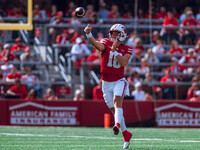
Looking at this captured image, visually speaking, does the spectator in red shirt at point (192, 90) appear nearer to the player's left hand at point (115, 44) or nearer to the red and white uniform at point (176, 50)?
the red and white uniform at point (176, 50)

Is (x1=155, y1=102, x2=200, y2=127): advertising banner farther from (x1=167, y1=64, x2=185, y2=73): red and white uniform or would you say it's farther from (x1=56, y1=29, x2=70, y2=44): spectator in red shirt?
(x1=56, y1=29, x2=70, y2=44): spectator in red shirt

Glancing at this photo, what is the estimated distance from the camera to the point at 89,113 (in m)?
14.6

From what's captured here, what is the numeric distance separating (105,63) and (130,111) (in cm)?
645

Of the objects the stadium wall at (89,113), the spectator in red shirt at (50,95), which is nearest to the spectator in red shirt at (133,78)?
the stadium wall at (89,113)

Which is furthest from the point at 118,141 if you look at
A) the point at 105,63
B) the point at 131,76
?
the point at 131,76

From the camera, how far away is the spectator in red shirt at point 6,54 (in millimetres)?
16539

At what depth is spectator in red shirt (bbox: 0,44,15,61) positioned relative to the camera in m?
16.5

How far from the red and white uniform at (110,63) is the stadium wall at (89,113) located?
20.0 feet

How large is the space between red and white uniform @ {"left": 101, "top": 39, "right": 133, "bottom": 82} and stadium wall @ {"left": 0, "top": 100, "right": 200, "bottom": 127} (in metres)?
6.11

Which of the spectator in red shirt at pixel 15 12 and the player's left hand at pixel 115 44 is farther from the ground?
the spectator in red shirt at pixel 15 12

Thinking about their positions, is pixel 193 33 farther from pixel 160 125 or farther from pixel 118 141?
pixel 118 141

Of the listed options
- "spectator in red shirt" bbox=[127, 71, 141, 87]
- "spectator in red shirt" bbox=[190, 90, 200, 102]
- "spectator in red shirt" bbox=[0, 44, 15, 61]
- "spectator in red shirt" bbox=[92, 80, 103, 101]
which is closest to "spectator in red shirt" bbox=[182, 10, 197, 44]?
"spectator in red shirt" bbox=[127, 71, 141, 87]

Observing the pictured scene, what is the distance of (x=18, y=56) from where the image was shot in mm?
17109

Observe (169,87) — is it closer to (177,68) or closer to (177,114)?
(177,68)
